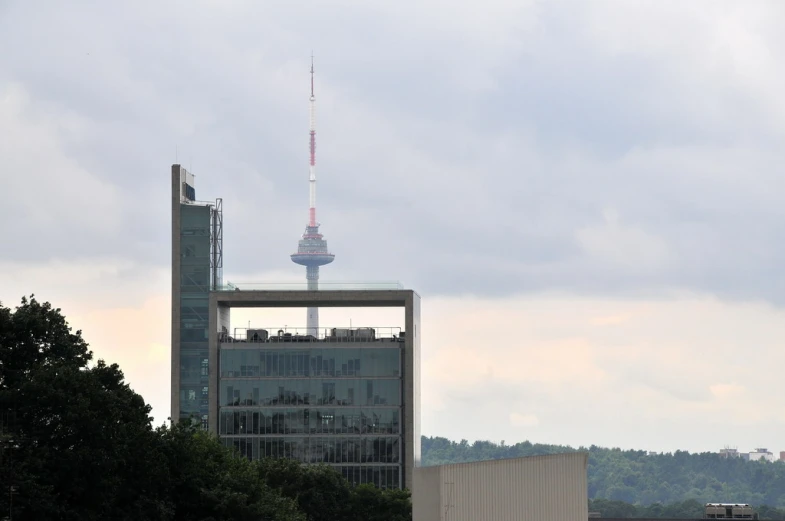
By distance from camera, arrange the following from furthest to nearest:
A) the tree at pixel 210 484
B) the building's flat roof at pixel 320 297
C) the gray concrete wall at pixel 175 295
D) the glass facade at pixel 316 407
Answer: the gray concrete wall at pixel 175 295 → the building's flat roof at pixel 320 297 → the glass facade at pixel 316 407 → the tree at pixel 210 484

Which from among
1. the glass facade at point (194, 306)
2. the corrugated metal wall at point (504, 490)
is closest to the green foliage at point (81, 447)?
the corrugated metal wall at point (504, 490)

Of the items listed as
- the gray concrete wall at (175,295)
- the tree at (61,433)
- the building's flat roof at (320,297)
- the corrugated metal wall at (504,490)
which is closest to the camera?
the corrugated metal wall at (504,490)

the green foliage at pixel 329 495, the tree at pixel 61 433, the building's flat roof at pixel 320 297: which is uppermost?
the building's flat roof at pixel 320 297

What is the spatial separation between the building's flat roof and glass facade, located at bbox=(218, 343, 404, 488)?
5705mm

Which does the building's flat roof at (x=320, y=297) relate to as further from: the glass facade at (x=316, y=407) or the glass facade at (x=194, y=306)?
the glass facade at (x=316, y=407)

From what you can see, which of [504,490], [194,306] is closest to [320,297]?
[194,306]

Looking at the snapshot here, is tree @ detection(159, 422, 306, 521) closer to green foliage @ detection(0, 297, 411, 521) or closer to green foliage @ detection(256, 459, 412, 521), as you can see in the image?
green foliage @ detection(0, 297, 411, 521)

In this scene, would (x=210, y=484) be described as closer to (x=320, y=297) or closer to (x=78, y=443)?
(x=78, y=443)

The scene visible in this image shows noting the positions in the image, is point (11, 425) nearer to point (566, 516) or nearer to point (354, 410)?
point (566, 516)

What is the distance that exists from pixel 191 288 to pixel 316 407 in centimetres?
2241

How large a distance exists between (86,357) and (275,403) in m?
81.3

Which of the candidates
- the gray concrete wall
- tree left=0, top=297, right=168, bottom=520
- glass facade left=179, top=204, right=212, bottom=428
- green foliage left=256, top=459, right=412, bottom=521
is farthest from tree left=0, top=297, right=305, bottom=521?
the gray concrete wall

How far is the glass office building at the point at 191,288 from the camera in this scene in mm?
172875

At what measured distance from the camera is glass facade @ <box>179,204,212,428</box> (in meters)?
173
